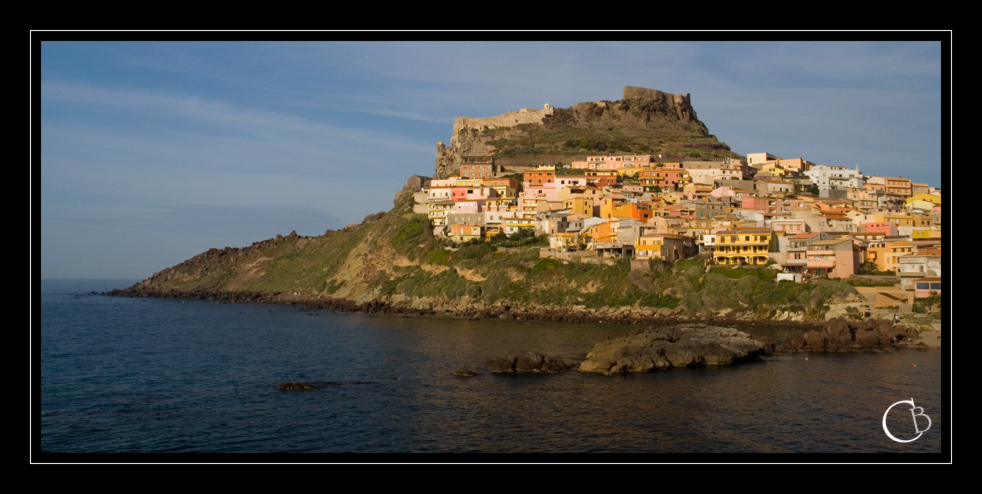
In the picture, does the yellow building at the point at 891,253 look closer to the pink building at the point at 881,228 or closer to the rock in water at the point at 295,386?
the pink building at the point at 881,228

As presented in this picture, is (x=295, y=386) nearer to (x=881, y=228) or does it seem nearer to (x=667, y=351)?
(x=667, y=351)

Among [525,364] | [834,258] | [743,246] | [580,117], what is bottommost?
[525,364]

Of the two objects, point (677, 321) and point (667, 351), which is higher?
point (667, 351)

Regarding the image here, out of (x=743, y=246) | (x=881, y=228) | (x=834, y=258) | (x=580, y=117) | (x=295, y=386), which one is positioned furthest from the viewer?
(x=580, y=117)

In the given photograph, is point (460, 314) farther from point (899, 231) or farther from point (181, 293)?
point (181, 293)

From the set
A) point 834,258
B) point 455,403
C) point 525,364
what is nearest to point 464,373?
point 525,364

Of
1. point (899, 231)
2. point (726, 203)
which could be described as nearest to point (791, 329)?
point (899, 231)

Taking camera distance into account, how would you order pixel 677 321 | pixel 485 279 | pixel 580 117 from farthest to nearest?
pixel 580 117 < pixel 485 279 < pixel 677 321
